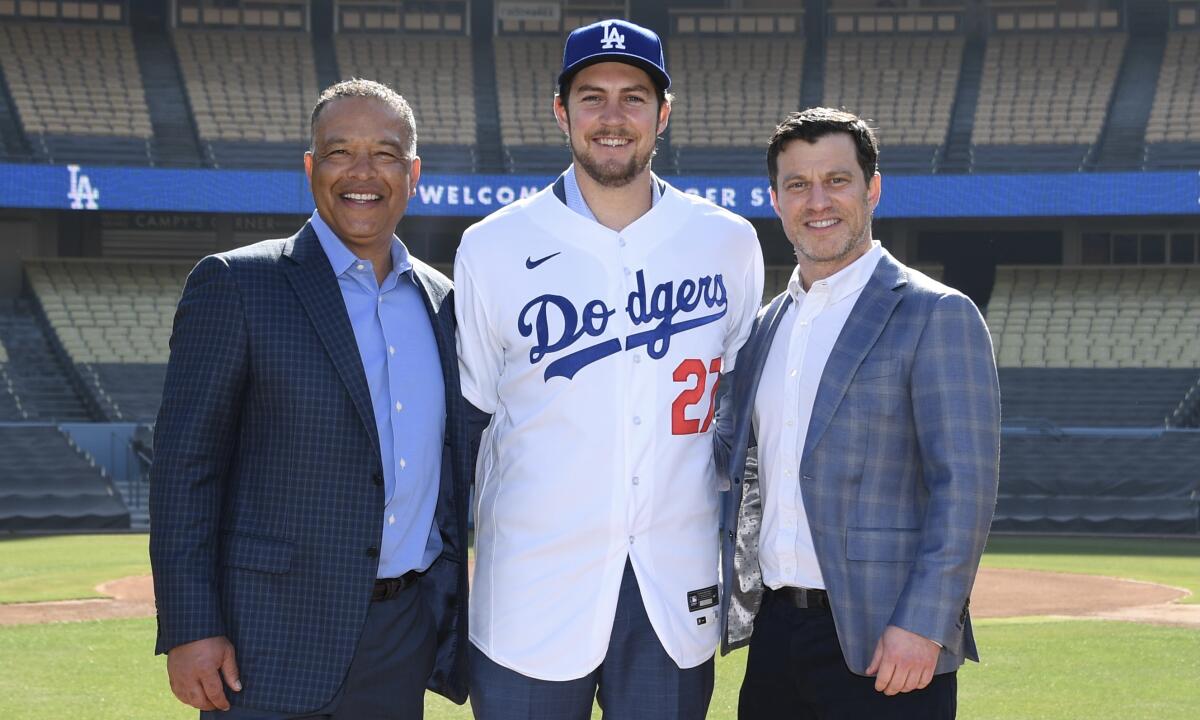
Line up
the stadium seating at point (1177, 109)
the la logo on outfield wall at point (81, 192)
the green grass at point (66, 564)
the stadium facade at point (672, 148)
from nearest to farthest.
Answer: the green grass at point (66, 564) < the stadium facade at point (672, 148) < the la logo on outfield wall at point (81, 192) < the stadium seating at point (1177, 109)

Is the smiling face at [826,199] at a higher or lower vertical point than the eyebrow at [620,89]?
lower

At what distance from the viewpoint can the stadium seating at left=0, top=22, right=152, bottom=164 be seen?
3122cm

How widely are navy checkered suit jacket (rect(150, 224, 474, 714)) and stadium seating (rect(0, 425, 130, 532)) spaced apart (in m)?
18.8

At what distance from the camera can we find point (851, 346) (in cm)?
396

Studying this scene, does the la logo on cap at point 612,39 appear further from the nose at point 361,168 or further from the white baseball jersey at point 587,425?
the nose at point 361,168

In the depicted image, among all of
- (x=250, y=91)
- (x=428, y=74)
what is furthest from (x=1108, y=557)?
(x=250, y=91)

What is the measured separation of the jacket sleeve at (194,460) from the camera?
365cm

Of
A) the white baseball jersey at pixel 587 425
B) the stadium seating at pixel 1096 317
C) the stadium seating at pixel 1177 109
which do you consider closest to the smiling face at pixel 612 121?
the white baseball jersey at pixel 587 425

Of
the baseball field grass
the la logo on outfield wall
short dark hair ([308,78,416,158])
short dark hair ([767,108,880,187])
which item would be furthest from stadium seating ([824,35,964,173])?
short dark hair ([308,78,416,158])

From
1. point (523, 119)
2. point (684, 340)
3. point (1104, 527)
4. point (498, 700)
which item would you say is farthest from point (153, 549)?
point (523, 119)

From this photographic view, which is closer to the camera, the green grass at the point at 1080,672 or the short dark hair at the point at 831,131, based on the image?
Result: the short dark hair at the point at 831,131

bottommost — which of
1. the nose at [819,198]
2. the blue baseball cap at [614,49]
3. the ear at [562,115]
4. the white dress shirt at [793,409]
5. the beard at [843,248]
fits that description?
the white dress shirt at [793,409]

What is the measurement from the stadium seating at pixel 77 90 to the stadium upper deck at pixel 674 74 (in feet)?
0.16

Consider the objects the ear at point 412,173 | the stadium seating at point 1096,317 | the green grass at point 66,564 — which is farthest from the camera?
the stadium seating at point 1096,317
